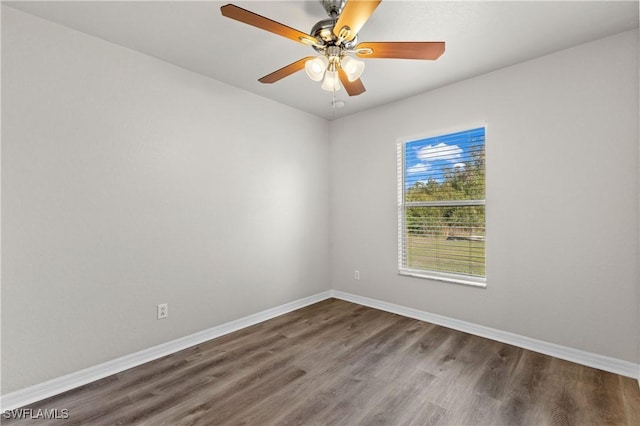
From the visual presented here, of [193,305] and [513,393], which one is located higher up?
[193,305]

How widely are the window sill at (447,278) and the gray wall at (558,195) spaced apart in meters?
0.06

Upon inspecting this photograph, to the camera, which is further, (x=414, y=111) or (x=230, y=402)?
(x=414, y=111)

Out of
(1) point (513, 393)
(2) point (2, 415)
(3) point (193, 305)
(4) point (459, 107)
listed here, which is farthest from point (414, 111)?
(2) point (2, 415)

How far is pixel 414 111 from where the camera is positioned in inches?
130

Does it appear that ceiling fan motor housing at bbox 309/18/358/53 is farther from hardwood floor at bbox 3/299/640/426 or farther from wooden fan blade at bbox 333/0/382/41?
hardwood floor at bbox 3/299/640/426

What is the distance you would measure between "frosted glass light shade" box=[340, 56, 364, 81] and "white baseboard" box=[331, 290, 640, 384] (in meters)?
2.59

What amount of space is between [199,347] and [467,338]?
2.52 meters

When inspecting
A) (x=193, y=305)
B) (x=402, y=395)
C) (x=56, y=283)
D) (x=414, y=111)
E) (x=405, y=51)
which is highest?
(x=414, y=111)

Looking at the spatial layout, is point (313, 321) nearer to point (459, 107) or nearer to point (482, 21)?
point (459, 107)

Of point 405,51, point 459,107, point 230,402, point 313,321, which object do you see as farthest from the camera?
point 313,321

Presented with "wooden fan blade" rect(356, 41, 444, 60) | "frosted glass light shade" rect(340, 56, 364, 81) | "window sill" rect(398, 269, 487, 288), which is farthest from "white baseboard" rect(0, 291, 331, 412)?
"wooden fan blade" rect(356, 41, 444, 60)

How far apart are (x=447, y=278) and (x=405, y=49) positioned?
236cm

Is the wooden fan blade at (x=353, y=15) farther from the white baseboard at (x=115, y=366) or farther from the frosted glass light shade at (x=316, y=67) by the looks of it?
the white baseboard at (x=115, y=366)

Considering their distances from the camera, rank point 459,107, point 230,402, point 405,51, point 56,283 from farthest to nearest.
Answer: point 459,107, point 56,283, point 230,402, point 405,51
